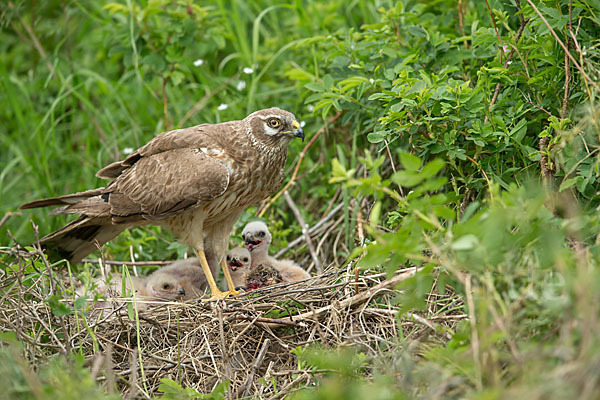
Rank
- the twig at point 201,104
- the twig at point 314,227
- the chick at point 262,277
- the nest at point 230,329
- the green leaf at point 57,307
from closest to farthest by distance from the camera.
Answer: the green leaf at point 57,307 < the nest at point 230,329 < the chick at point 262,277 < the twig at point 314,227 < the twig at point 201,104

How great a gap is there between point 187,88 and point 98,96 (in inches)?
51.6

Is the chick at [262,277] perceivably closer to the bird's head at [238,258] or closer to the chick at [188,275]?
the bird's head at [238,258]

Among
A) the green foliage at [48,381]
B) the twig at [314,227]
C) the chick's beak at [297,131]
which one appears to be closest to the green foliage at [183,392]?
the green foliage at [48,381]

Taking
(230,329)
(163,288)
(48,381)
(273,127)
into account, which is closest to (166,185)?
(163,288)

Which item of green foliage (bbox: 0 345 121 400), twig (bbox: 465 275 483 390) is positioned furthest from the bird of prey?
twig (bbox: 465 275 483 390)

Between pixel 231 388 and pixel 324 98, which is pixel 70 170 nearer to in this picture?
pixel 324 98

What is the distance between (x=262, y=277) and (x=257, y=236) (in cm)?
45

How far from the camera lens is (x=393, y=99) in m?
→ 4.11

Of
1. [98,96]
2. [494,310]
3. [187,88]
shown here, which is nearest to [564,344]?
[494,310]

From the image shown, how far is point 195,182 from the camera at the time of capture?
4.27 m

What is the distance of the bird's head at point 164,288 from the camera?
4508 mm

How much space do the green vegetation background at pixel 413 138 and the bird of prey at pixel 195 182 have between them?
0.48m

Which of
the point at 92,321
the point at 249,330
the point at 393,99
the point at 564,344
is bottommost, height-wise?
the point at 249,330

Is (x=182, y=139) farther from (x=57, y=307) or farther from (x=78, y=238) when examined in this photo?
(x=57, y=307)
